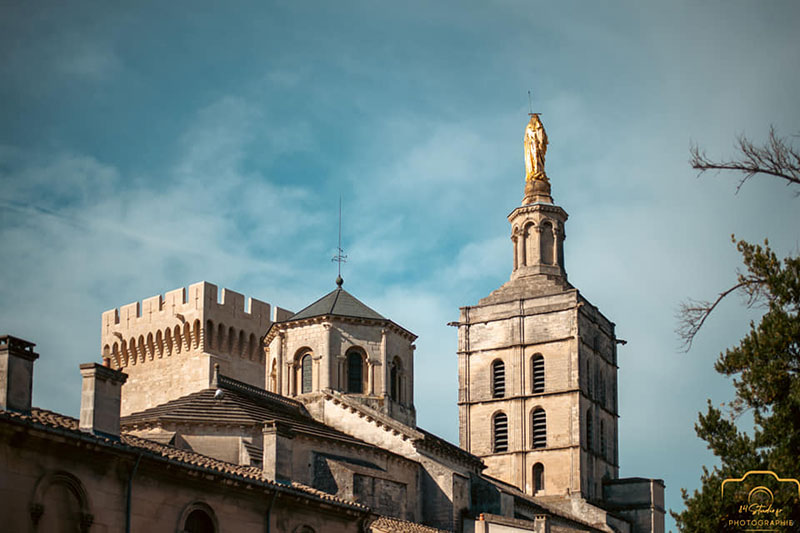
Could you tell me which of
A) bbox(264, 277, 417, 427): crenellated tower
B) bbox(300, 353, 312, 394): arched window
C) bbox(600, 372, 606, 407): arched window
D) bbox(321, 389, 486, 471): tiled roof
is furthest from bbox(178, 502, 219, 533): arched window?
bbox(600, 372, 606, 407): arched window

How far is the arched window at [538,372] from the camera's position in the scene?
198 feet

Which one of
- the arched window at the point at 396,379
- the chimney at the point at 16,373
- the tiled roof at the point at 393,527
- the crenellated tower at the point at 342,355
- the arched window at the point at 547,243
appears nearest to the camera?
the chimney at the point at 16,373

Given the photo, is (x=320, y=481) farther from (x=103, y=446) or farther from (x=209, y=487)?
(x=103, y=446)

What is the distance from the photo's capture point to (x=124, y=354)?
6719 cm

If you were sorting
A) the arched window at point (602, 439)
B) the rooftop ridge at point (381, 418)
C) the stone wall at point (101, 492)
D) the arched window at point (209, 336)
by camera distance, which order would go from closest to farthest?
the stone wall at point (101, 492) < the rooftop ridge at point (381, 418) < the arched window at point (602, 439) < the arched window at point (209, 336)

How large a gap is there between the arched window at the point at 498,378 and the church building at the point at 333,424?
98mm

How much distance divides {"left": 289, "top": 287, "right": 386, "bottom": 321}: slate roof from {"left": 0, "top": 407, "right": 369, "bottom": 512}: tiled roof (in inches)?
655

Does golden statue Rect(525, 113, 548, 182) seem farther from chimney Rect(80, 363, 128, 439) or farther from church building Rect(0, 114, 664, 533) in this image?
chimney Rect(80, 363, 128, 439)

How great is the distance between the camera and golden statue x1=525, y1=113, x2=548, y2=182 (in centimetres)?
6638

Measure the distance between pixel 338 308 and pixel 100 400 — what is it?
2325 centimetres

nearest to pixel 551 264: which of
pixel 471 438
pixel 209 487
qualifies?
pixel 471 438

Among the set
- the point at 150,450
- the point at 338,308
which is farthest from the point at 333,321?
the point at 150,450

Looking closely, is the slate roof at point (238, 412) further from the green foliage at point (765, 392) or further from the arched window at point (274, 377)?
the green foliage at point (765, 392)

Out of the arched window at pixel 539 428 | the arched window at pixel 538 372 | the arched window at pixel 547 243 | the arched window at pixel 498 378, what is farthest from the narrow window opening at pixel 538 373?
the arched window at pixel 547 243
